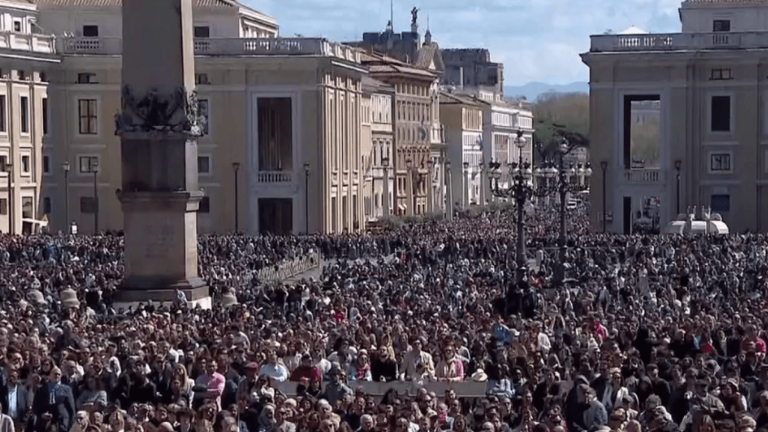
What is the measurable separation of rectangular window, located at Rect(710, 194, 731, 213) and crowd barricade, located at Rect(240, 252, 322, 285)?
78.2 ft

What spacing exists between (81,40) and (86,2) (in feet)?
19.0

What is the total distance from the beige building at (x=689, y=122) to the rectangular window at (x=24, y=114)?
21.8 m

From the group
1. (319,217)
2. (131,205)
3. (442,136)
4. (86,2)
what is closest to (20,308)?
(131,205)

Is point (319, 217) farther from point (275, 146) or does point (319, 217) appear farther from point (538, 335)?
point (538, 335)

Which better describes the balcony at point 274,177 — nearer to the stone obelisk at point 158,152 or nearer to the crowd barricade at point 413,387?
the stone obelisk at point 158,152

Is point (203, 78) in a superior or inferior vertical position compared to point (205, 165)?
superior

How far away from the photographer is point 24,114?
76.6 m

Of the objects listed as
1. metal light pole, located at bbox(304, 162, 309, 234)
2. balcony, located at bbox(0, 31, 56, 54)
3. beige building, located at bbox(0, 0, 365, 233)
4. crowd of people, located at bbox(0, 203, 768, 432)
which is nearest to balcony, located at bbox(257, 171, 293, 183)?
beige building, located at bbox(0, 0, 365, 233)

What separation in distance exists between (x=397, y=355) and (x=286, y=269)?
29627 millimetres

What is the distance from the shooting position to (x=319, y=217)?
79.0 m

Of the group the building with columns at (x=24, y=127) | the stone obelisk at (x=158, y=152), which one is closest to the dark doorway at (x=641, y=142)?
the building with columns at (x=24, y=127)

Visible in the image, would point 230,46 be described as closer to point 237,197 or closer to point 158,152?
point 237,197

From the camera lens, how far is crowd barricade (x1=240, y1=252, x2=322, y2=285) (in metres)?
48.5

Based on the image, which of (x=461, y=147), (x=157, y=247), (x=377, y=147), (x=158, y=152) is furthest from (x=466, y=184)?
(x=158, y=152)
